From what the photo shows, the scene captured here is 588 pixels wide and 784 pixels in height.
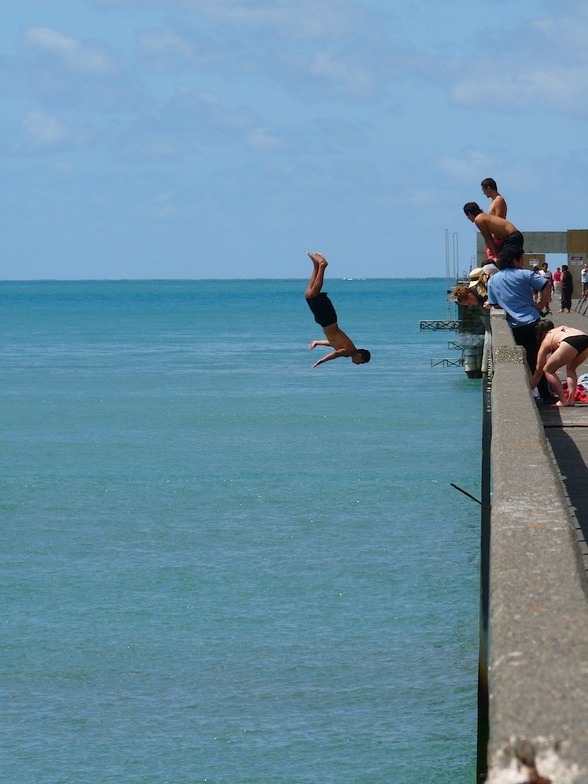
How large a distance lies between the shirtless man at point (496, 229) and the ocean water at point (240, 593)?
564 cm

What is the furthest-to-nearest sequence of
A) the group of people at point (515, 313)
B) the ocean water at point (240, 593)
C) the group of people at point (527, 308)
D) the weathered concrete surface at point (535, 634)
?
the ocean water at point (240, 593), the group of people at point (527, 308), the group of people at point (515, 313), the weathered concrete surface at point (535, 634)

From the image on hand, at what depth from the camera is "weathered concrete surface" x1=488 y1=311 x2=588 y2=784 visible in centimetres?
277

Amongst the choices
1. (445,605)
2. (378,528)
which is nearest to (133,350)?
(378,528)

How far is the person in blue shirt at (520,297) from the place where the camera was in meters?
13.6

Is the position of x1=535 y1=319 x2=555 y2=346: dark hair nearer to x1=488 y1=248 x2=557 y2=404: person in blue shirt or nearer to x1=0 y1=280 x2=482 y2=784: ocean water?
x1=488 y1=248 x2=557 y2=404: person in blue shirt

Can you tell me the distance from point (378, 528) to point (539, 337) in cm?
1470

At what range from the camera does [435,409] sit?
174 feet

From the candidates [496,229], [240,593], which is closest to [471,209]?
[496,229]

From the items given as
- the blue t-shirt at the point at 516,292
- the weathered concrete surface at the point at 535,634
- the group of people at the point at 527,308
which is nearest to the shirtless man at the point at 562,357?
the group of people at the point at 527,308

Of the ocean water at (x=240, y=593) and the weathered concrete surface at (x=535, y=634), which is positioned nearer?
the weathered concrete surface at (x=535, y=634)

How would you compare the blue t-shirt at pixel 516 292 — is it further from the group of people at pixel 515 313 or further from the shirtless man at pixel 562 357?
the shirtless man at pixel 562 357

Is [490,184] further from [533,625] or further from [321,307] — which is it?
[533,625]

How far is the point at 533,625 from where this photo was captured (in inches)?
147

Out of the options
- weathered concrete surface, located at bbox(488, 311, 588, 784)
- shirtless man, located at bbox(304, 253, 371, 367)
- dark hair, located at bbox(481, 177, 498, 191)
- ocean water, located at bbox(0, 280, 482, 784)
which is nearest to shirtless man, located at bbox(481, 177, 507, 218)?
dark hair, located at bbox(481, 177, 498, 191)
